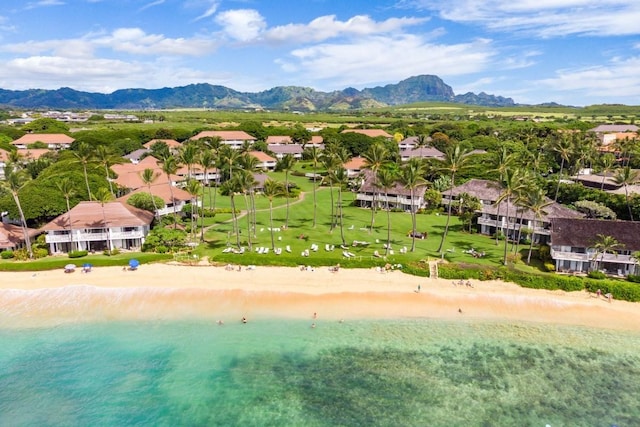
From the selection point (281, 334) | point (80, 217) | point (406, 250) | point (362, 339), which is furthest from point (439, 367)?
point (80, 217)

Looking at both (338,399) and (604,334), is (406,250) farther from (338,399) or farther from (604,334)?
(338,399)

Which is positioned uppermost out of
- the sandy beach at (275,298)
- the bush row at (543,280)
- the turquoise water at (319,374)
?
the bush row at (543,280)

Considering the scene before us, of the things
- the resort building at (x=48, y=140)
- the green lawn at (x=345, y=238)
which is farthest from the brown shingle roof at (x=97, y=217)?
the resort building at (x=48, y=140)

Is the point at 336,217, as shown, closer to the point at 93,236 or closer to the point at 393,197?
the point at 393,197

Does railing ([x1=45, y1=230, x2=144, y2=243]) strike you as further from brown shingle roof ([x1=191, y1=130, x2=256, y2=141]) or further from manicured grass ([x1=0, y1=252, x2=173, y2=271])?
brown shingle roof ([x1=191, y1=130, x2=256, y2=141])

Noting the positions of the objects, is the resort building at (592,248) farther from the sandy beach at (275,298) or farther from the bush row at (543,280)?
the sandy beach at (275,298)

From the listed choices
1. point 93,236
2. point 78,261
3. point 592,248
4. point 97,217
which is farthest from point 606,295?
point 97,217

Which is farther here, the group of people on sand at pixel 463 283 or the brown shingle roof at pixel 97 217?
the brown shingle roof at pixel 97 217
